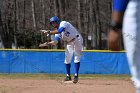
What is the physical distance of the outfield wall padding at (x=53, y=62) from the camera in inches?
1037

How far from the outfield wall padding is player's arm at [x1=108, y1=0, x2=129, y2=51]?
22.8 meters

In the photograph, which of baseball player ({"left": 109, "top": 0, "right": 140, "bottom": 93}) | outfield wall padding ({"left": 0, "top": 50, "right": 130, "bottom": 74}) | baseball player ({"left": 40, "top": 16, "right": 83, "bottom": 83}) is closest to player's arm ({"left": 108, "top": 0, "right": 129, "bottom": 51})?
baseball player ({"left": 109, "top": 0, "right": 140, "bottom": 93})

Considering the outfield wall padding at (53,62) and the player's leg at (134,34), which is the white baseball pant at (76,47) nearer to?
the player's leg at (134,34)

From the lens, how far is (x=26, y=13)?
2175 inches

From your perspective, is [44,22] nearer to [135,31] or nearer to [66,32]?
[66,32]

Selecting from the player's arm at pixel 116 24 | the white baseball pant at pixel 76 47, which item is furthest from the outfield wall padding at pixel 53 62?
the player's arm at pixel 116 24

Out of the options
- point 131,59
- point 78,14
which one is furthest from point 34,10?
point 131,59

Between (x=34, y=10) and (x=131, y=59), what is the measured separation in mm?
49088

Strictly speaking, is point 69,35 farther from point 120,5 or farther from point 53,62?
point 53,62

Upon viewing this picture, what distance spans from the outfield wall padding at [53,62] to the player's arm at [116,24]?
2282cm

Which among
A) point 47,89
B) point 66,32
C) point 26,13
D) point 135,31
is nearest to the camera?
Answer: point 135,31

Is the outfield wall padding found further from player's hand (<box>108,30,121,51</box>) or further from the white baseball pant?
player's hand (<box>108,30,121,51</box>)

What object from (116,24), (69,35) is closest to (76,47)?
(69,35)

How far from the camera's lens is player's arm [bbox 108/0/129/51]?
328cm
